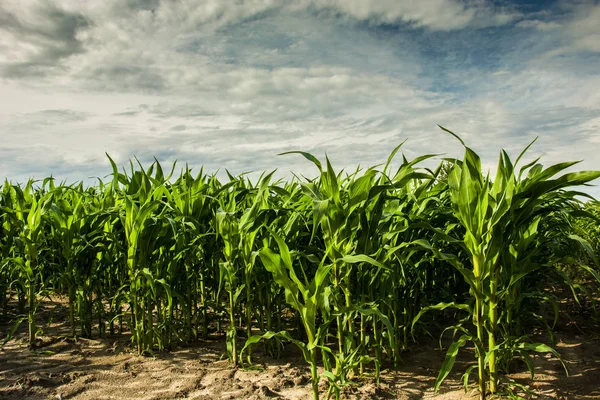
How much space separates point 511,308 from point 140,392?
2.34 metres

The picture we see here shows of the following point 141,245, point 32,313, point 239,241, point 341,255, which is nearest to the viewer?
point 341,255

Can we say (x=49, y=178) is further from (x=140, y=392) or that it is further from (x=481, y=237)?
(x=481, y=237)

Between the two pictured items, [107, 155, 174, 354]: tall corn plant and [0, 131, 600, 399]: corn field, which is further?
[107, 155, 174, 354]: tall corn plant

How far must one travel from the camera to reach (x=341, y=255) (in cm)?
252

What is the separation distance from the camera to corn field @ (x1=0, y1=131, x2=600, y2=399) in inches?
Result: 90.5

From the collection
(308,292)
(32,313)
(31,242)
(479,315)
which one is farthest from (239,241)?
(32,313)

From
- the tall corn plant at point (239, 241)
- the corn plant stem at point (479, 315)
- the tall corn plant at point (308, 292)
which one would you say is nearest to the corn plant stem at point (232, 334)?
the tall corn plant at point (239, 241)

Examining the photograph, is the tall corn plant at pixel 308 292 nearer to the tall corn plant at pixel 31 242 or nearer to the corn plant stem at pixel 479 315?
the corn plant stem at pixel 479 315

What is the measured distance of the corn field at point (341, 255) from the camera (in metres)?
2.30

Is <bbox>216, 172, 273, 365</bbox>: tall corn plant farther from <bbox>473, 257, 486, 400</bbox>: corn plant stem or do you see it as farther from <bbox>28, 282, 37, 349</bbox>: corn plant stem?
<bbox>28, 282, 37, 349</bbox>: corn plant stem

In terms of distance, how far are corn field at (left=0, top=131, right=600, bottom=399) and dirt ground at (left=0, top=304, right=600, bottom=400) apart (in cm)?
12

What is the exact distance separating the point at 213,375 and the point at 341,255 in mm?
1310

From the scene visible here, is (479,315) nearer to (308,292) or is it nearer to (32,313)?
(308,292)

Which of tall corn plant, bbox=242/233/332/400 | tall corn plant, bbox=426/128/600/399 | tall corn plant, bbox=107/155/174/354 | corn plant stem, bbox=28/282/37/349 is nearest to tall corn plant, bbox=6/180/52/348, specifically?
corn plant stem, bbox=28/282/37/349
